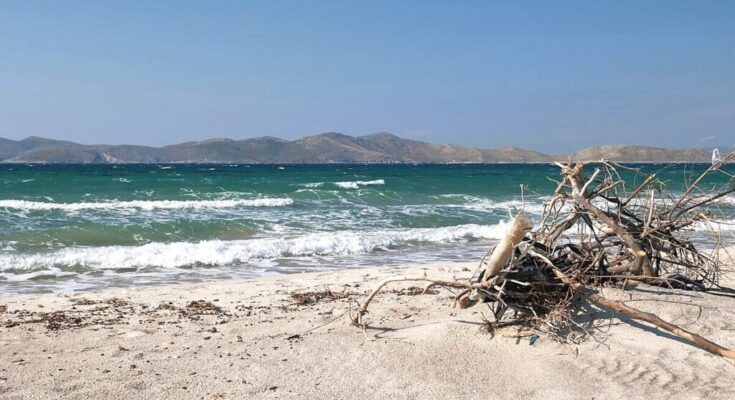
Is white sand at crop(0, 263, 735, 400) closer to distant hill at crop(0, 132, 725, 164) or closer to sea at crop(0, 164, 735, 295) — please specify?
sea at crop(0, 164, 735, 295)

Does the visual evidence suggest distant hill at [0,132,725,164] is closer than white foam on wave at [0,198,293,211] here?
No

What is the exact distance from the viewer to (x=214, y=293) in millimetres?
7816

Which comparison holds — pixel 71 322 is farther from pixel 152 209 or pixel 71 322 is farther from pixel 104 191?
pixel 104 191

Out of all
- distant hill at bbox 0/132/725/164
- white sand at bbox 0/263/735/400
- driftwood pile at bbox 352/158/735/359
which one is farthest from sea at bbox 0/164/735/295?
distant hill at bbox 0/132/725/164

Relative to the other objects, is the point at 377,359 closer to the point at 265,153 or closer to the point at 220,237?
the point at 220,237

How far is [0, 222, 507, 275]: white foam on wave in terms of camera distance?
412 inches

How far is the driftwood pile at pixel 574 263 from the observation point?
4.50 metres

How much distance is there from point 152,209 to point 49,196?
28.9ft

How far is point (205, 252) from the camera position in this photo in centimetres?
1127

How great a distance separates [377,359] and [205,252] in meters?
7.54

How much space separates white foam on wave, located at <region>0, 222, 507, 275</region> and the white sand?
484 cm

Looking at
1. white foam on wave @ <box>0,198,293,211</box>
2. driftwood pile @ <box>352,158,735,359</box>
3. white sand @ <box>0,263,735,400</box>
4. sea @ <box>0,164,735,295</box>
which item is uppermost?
driftwood pile @ <box>352,158,735,359</box>

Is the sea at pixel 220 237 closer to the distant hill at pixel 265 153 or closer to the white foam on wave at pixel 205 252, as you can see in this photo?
the white foam on wave at pixel 205 252

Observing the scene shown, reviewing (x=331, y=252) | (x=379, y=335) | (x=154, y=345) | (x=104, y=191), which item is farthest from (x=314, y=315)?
(x=104, y=191)
